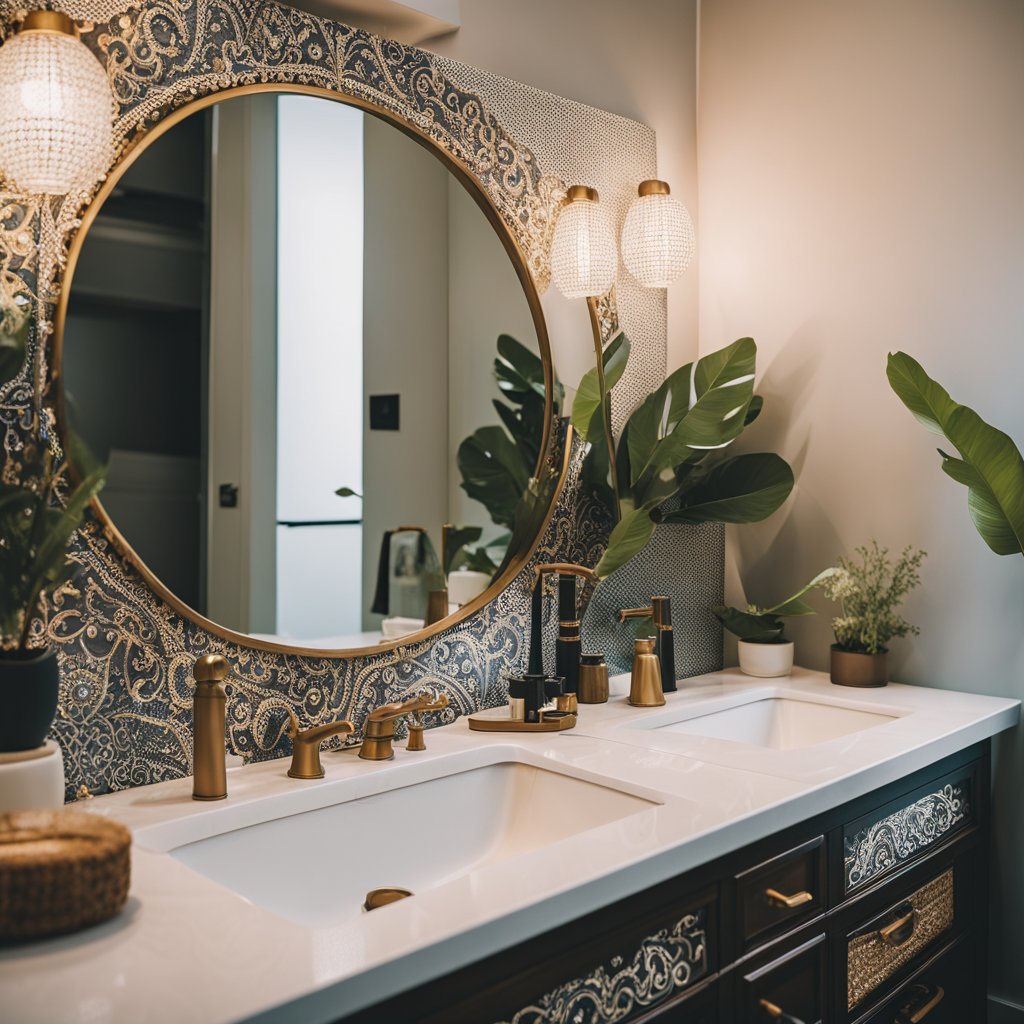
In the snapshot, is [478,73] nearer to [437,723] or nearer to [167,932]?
[437,723]

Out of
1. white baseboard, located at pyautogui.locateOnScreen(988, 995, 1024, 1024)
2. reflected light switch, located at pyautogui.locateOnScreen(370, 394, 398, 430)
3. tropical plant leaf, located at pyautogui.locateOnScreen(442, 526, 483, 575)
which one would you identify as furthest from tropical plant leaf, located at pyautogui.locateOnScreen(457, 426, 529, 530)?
white baseboard, located at pyautogui.locateOnScreen(988, 995, 1024, 1024)

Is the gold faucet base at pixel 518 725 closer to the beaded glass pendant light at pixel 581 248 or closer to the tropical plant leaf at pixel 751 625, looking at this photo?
the tropical plant leaf at pixel 751 625

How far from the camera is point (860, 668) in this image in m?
2.10

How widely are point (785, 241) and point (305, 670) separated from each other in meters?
1.49

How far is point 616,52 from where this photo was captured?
2.23 meters

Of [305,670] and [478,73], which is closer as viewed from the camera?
[305,670]

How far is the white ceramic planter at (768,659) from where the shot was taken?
88.2 inches

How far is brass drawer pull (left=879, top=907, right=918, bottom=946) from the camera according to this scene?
64.7 inches

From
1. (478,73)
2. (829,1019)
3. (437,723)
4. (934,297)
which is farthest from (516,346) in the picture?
(829,1019)

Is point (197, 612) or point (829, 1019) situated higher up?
point (197, 612)

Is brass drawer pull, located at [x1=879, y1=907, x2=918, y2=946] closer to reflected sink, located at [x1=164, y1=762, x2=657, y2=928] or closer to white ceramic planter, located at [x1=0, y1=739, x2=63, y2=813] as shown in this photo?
reflected sink, located at [x1=164, y1=762, x2=657, y2=928]

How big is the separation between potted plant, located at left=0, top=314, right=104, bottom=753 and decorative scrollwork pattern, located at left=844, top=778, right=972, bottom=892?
3.75 feet

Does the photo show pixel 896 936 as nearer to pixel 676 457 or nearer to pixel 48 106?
pixel 676 457

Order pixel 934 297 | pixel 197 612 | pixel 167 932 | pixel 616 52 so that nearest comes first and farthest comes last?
pixel 167 932 < pixel 197 612 < pixel 934 297 < pixel 616 52
